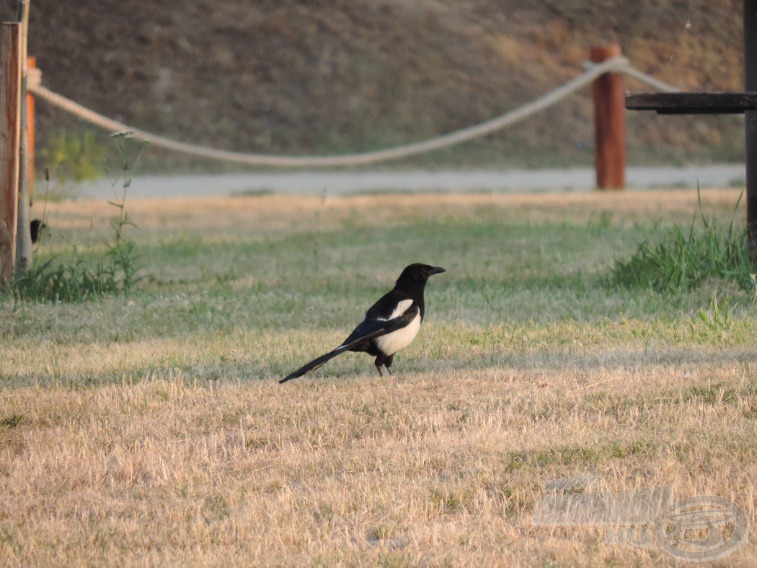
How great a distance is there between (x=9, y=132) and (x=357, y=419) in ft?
11.9

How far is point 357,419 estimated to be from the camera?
486 cm

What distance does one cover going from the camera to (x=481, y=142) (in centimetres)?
2145

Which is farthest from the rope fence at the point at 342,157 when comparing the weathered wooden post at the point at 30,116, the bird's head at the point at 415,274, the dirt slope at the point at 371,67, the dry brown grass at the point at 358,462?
the dirt slope at the point at 371,67

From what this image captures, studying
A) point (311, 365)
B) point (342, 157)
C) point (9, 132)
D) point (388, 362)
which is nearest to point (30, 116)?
point (342, 157)

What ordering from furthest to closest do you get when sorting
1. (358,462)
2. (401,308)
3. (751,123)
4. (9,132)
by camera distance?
(751,123) < (9,132) < (401,308) < (358,462)

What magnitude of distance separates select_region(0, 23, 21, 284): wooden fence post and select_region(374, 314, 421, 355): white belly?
9.66 feet

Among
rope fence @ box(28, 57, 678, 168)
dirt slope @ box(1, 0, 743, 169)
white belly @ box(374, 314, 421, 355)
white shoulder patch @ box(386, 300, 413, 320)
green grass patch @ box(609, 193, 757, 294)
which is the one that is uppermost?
dirt slope @ box(1, 0, 743, 169)

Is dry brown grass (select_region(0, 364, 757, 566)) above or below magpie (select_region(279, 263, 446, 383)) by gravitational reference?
below

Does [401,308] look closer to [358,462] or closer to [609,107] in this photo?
[358,462]

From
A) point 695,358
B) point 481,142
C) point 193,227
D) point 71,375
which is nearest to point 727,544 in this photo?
point 695,358

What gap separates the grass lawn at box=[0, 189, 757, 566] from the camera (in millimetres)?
3645

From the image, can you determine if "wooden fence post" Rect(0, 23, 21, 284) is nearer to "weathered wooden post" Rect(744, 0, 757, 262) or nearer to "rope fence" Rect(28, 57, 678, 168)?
"rope fence" Rect(28, 57, 678, 168)

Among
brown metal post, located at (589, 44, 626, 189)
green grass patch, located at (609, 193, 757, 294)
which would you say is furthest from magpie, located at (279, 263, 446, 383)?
brown metal post, located at (589, 44, 626, 189)

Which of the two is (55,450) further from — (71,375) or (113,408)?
(71,375)
